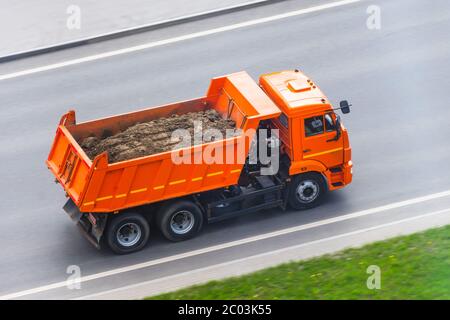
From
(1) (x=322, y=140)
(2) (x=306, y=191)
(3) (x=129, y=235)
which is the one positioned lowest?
(3) (x=129, y=235)

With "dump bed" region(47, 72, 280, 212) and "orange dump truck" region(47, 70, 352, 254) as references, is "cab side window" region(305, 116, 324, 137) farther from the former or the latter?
"dump bed" region(47, 72, 280, 212)

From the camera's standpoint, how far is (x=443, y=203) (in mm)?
20062

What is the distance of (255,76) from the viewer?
24859mm

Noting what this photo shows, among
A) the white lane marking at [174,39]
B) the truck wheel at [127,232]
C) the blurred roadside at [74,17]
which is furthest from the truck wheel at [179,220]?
the blurred roadside at [74,17]

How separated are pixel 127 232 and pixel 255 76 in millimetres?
7379

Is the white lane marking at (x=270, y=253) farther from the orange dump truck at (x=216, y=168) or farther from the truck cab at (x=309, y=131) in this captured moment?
the truck cab at (x=309, y=131)

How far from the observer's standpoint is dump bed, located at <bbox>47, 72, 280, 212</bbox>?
59.1 feet

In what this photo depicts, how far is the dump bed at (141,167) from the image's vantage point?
1802 centimetres

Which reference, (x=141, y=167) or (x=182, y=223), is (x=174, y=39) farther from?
(x=141, y=167)

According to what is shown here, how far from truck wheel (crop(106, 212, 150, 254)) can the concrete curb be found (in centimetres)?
906

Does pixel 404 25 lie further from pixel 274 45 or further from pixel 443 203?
pixel 443 203

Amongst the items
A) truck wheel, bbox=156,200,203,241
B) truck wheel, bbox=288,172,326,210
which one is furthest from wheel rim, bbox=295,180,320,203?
truck wheel, bbox=156,200,203,241

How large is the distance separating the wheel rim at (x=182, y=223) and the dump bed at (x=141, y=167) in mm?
607

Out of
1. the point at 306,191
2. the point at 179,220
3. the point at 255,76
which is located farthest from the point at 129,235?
the point at 255,76
